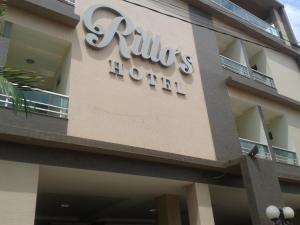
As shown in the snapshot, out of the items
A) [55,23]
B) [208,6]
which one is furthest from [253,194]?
[208,6]

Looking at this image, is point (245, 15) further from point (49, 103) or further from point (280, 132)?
Result: point (49, 103)

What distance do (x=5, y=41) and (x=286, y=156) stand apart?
36.8 feet

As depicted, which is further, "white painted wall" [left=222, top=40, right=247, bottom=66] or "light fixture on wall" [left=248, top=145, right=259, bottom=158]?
"white painted wall" [left=222, top=40, right=247, bottom=66]

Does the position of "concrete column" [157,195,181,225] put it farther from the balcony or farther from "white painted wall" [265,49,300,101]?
"white painted wall" [265,49,300,101]

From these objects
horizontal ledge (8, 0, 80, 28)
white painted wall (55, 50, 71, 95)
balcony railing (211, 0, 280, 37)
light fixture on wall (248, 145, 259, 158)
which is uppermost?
balcony railing (211, 0, 280, 37)

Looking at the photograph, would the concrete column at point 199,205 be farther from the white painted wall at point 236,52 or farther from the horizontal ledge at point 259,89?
the white painted wall at point 236,52

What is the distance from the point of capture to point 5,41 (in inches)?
336

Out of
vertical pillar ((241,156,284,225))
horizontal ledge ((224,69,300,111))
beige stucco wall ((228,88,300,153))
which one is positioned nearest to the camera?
vertical pillar ((241,156,284,225))

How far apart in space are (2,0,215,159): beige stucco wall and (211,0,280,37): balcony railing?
6.01 meters

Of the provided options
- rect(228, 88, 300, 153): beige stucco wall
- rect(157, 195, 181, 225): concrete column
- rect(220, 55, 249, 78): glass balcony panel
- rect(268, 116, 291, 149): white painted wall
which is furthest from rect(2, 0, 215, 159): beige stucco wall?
rect(268, 116, 291, 149): white painted wall

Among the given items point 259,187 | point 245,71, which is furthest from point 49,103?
point 245,71

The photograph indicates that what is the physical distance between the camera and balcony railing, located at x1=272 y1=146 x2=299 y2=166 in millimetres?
13734

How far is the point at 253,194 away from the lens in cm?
919

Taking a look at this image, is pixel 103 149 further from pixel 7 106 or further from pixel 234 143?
pixel 234 143
